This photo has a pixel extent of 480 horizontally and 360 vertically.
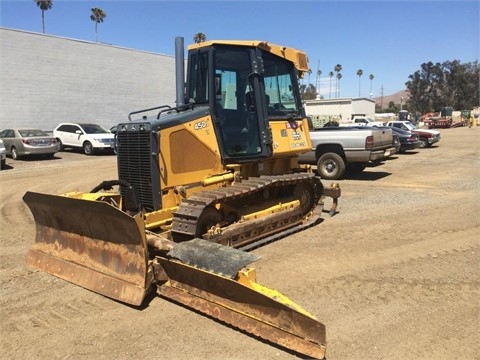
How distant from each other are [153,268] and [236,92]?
313 cm

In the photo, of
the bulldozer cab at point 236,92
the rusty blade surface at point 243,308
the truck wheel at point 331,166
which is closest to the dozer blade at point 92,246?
the rusty blade surface at point 243,308

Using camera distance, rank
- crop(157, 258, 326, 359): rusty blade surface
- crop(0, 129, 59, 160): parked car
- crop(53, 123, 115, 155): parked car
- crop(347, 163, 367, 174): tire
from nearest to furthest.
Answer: crop(157, 258, 326, 359): rusty blade surface, crop(347, 163, 367, 174): tire, crop(0, 129, 59, 160): parked car, crop(53, 123, 115, 155): parked car

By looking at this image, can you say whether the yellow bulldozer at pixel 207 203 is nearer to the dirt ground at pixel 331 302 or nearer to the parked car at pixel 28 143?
the dirt ground at pixel 331 302

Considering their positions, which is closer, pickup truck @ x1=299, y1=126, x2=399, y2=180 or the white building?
pickup truck @ x1=299, y1=126, x2=399, y2=180

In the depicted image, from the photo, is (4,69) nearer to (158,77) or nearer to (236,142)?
(158,77)

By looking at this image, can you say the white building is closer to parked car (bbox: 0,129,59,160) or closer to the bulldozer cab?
parked car (bbox: 0,129,59,160)

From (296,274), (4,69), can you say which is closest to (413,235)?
(296,274)

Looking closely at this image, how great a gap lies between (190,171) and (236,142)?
0.95 meters

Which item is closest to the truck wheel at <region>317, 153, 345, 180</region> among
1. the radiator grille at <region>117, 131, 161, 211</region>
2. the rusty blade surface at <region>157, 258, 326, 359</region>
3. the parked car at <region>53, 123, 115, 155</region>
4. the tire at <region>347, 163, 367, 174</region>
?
the tire at <region>347, 163, 367, 174</region>

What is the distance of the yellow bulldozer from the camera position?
158 inches

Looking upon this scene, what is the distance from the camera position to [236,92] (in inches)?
255

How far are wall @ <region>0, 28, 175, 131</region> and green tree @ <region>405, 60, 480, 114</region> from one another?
232 feet

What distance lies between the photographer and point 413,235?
6793mm

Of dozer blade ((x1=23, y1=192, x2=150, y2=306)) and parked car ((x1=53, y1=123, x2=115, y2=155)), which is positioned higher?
parked car ((x1=53, y1=123, x2=115, y2=155))
